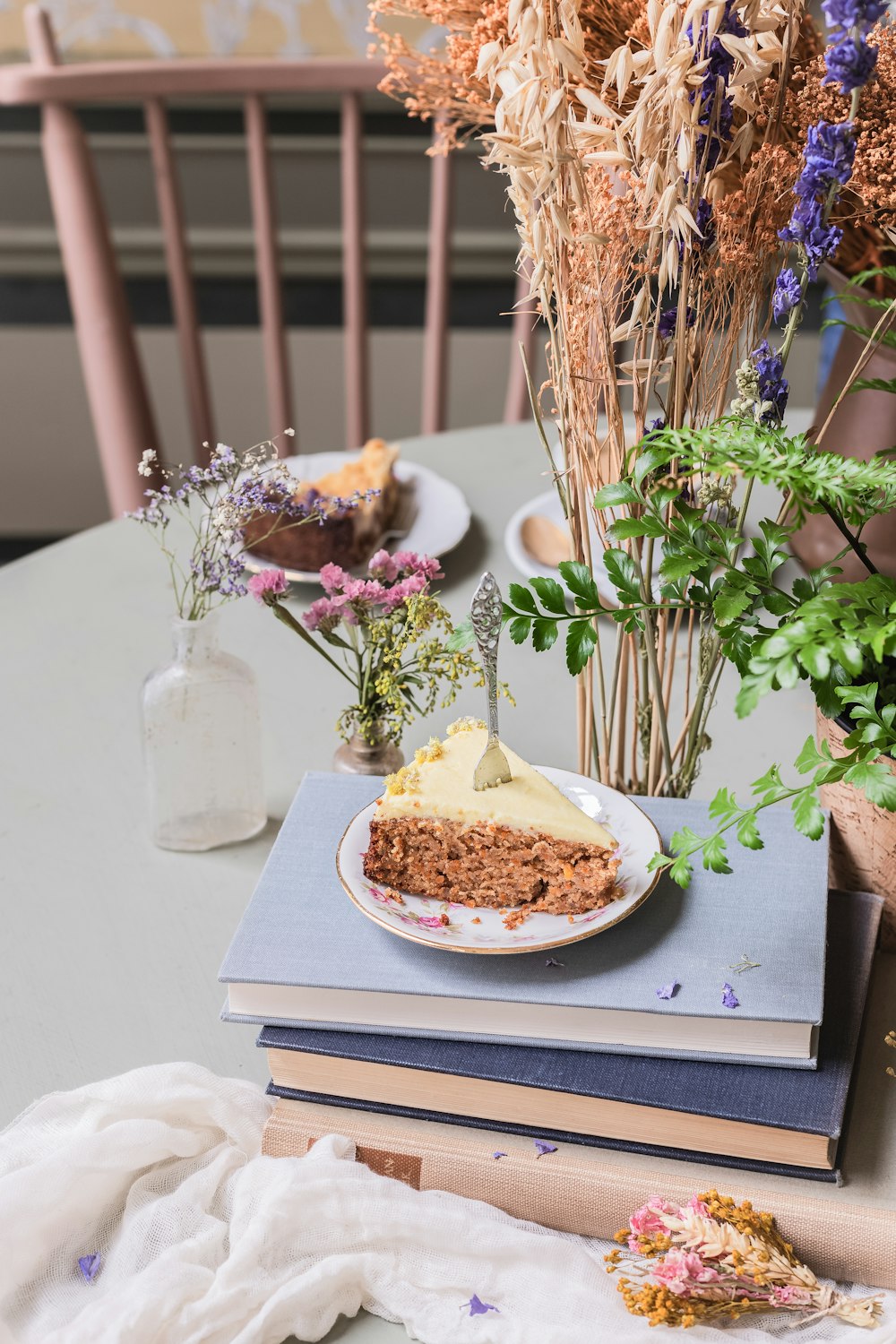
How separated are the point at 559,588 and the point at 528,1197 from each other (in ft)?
0.91

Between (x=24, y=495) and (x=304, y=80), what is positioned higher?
(x=304, y=80)

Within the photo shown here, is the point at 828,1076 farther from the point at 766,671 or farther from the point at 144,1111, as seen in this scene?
the point at 144,1111

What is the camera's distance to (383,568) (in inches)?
29.8

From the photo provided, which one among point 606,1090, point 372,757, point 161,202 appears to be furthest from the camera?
point 161,202

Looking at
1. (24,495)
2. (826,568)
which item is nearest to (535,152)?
(826,568)

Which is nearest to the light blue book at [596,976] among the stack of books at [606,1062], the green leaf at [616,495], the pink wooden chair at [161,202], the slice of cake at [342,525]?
the stack of books at [606,1062]

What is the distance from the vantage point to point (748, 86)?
53cm

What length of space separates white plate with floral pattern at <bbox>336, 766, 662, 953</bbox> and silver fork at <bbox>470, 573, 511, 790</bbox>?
6 cm

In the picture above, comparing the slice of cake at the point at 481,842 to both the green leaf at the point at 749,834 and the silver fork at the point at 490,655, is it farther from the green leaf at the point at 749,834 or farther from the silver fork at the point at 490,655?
the green leaf at the point at 749,834

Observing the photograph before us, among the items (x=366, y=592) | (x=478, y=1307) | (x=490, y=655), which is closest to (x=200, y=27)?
(x=366, y=592)

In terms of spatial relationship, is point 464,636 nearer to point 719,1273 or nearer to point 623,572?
point 623,572

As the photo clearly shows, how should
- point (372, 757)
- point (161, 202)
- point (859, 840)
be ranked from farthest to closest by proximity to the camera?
point (161, 202)
point (372, 757)
point (859, 840)

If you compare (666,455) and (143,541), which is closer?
(666,455)

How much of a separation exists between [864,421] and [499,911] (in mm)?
484
